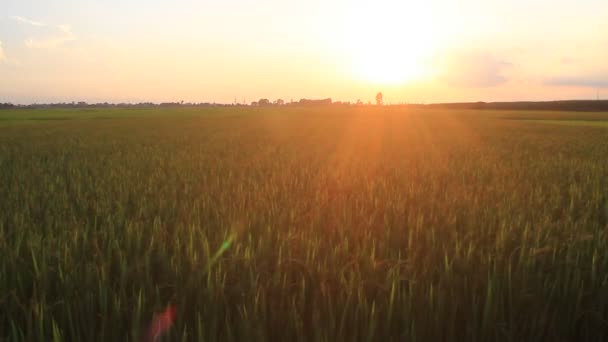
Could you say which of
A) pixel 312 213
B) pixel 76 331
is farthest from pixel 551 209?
pixel 76 331

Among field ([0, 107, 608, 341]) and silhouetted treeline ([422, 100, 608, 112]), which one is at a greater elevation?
silhouetted treeline ([422, 100, 608, 112])

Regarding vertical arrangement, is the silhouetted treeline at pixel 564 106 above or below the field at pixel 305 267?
above

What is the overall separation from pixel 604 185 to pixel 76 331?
5281 millimetres

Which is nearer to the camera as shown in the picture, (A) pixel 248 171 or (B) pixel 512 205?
(B) pixel 512 205

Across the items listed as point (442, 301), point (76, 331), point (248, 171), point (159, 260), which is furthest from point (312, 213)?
point (248, 171)

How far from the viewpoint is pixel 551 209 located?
11.1ft

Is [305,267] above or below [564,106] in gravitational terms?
below

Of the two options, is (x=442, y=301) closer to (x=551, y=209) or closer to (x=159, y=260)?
(x=159, y=260)

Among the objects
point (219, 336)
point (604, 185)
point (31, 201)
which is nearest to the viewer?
point (219, 336)

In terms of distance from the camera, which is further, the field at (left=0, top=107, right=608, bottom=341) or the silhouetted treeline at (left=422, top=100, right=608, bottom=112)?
the silhouetted treeline at (left=422, top=100, right=608, bottom=112)

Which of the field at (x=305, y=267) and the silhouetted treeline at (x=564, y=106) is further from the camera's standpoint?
the silhouetted treeline at (x=564, y=106)

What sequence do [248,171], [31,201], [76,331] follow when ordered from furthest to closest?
[248,171]
[31,201]
[76,331]

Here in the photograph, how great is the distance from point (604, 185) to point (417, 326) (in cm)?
446

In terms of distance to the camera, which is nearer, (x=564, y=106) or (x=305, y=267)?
(x=305, y=267)
